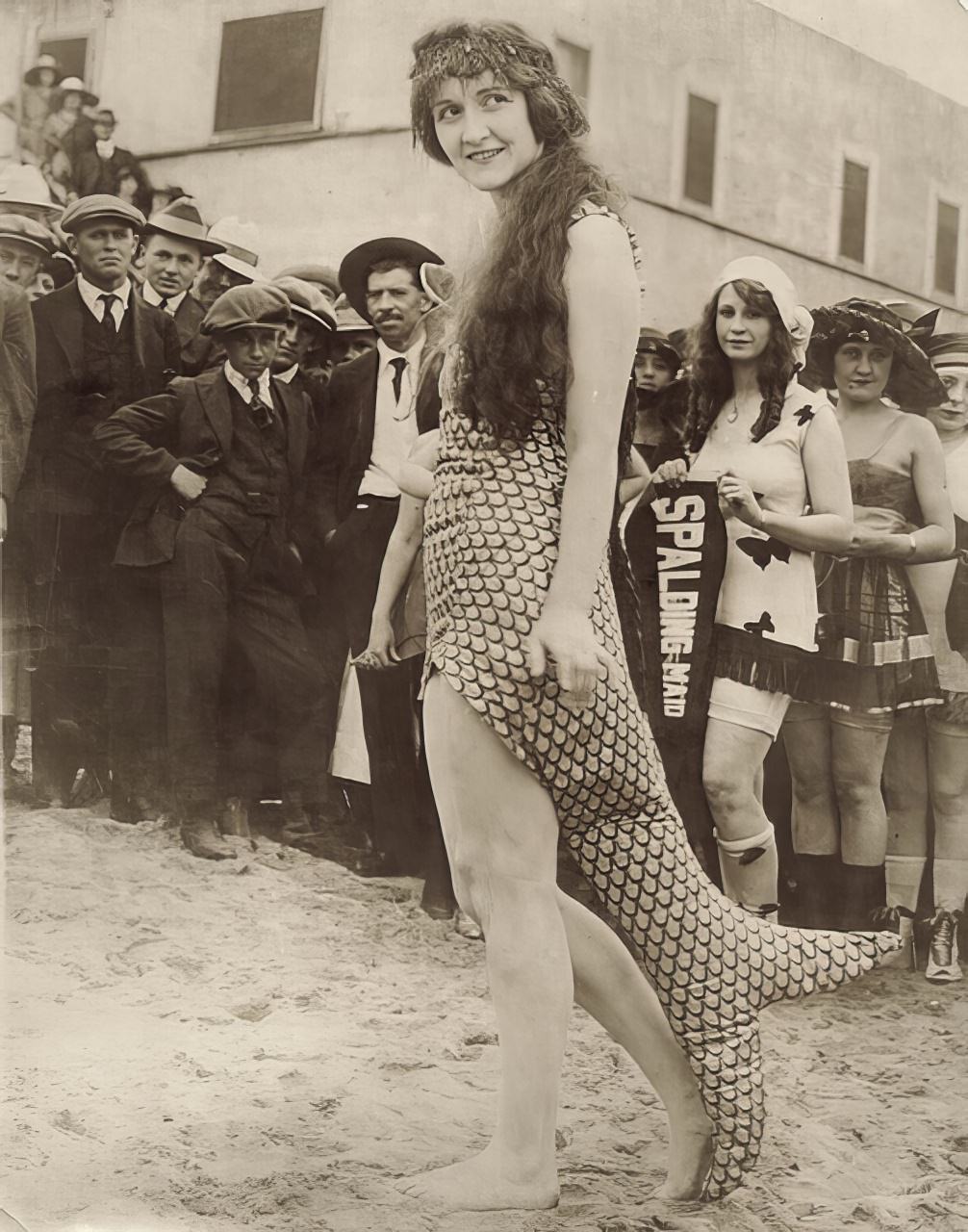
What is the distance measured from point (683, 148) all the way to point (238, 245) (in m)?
1.05

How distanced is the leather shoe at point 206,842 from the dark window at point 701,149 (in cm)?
183

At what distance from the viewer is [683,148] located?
10.5 feet

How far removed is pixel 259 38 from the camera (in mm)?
3381

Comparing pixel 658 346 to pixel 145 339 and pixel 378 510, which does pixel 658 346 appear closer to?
pixel 378 510

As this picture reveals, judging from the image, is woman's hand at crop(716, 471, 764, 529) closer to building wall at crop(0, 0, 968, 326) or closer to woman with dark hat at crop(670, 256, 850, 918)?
woman with dark hat at crop(670, 256, 850, 918)

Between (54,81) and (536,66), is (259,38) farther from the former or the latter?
(536,66)

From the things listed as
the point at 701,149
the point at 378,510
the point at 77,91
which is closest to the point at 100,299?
the point at 77,91

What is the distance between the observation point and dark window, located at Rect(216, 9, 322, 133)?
335 cm

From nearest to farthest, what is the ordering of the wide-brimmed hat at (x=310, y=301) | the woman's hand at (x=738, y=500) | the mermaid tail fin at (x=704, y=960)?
1. the mermaid tail fin at (x=704, y=960)
2. the woman's hand at (x=738, y=500)
3. the wide-brimmed hat at (x=310, y=301)

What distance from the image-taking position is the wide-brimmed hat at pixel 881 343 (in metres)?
3.20

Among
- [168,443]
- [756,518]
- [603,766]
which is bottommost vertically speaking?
[603,766]

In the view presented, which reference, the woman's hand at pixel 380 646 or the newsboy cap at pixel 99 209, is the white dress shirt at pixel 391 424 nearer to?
the woman's hand at pixel 380 646

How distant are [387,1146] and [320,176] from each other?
Result: 7.19 ft

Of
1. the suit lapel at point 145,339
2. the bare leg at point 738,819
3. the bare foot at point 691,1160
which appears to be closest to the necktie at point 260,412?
the suit lapel at point 145,339
